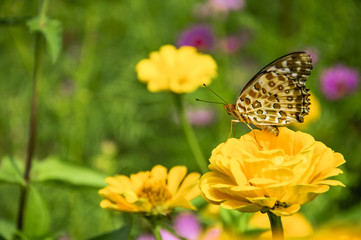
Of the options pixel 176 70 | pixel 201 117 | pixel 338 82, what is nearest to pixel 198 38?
pixel 201 117

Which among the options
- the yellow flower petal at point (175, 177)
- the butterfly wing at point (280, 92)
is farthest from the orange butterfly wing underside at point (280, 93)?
the yellow flower petal at point (175, 177)

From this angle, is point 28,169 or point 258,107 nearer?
point 258,107

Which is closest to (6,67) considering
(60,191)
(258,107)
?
(60,191)

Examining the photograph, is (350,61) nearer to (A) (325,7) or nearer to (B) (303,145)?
(A) (325,7)

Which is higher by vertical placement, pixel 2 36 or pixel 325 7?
pixel 325 7

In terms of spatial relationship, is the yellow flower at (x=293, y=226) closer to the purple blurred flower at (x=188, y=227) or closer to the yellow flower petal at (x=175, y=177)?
the yellow flower petal at (x=175, y=177)

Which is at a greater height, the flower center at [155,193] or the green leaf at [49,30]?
the green leaf at [49,30]

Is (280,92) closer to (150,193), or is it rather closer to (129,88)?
(150,193)
